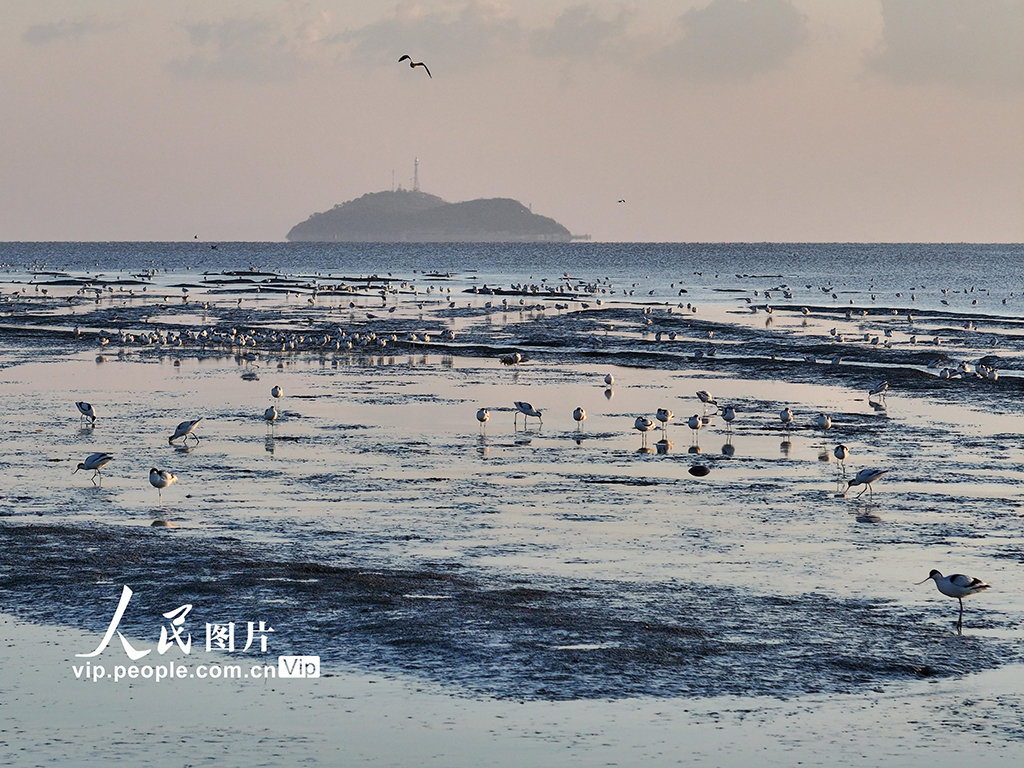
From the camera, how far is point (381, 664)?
37.6 ft

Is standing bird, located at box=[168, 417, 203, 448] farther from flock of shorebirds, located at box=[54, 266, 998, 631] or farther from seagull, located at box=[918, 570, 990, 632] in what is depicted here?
seagull, located at box=[918, 570, 990, 632]

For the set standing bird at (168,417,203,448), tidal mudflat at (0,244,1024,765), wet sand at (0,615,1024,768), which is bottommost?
wet sand at (0,615,1024,768)

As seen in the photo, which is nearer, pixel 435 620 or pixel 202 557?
pixel 435 620

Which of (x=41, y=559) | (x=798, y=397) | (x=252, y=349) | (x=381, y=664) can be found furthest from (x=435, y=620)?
(x=252, y=349)

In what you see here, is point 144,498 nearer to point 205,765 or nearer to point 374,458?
point 374,458

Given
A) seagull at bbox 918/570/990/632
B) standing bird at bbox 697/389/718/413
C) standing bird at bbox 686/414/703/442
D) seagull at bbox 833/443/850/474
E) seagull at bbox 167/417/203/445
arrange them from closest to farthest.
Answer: seagull at bbox 918/570/990/632 < seagull at bbox 833/443/850/474 < seagull at bbox 167/417/203/445 < standing bird at bbox 686/414/703/442 < standing bird at bbox 697/389/718/413

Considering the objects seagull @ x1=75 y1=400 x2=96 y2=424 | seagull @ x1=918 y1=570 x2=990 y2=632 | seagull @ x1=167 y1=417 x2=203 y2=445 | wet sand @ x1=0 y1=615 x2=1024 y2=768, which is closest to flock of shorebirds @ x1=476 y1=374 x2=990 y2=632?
seagull @ x1=918 y1=570 x2=990 y2=632

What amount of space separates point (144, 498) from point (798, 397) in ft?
62.0

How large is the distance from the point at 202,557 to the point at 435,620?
367cm

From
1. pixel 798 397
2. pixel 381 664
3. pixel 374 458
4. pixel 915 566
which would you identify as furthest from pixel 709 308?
pixel 381 664

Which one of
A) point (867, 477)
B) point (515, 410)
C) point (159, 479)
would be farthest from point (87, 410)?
point (867, 477)

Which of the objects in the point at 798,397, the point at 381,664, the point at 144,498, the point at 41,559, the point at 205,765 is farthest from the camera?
the point at 798,397

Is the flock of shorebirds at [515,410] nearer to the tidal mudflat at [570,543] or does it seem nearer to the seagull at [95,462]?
the seagull at [95,462]

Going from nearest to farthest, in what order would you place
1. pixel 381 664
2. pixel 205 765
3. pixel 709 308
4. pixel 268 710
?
pixel 205 765 < pixel 268 710 < pixel 381 664 < pixel 709 308
